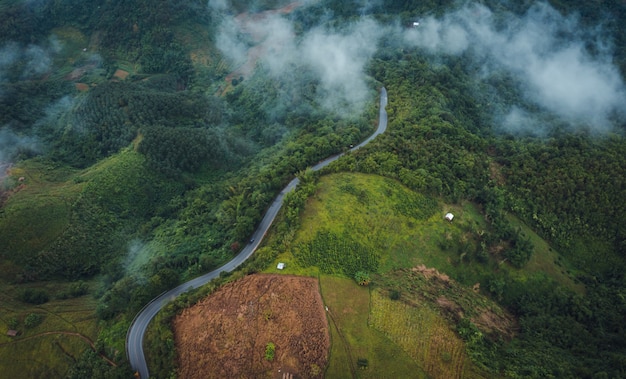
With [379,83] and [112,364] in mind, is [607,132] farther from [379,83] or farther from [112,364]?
[112,364]

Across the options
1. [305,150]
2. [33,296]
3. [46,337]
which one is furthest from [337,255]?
[33,296]

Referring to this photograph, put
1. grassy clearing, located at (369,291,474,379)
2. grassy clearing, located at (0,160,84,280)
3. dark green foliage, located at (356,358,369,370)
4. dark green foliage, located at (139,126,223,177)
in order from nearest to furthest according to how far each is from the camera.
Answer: dark green foliage, located at (356,358,369,370), grassy clearing, located at (369,291,474,379), grassy clearing, located at (0,160,84,280), dark green foliage, located at (139,126,223,177)

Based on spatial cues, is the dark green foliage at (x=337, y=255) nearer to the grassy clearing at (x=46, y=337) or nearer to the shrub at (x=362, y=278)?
the shrub at (x=362, y=278)

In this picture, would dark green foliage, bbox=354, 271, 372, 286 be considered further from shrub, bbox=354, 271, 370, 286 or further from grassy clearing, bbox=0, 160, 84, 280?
grassy clearing, bbox=0, 160, 84, 280

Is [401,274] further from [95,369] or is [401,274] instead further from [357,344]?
[95,369]

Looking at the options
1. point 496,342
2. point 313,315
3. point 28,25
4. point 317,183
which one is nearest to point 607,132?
point 496,342

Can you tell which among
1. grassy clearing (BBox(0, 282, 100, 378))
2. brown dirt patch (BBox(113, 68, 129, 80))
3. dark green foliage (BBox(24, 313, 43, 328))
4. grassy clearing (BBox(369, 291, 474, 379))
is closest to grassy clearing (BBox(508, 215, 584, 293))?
grassy clearing (BBox(369, 291, 474, 379))
